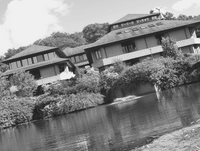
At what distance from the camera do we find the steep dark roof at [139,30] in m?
43.2

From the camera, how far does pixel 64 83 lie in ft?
113

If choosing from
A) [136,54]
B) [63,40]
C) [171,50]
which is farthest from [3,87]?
[63,40]

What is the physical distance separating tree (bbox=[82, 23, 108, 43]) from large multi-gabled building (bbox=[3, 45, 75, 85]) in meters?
49.2

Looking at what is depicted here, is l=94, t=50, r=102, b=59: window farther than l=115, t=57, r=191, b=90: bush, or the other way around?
l=94, t=50, r=102, b=59: window

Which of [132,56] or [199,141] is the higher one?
[132,56]

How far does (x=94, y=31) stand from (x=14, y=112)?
69.5m

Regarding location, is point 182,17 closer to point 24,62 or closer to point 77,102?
point 24,62

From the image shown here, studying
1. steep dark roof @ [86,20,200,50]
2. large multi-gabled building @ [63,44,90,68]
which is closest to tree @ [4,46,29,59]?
large multi-gabled building @ [63,44,90,68]

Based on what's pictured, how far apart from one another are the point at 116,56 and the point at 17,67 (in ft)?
54.8

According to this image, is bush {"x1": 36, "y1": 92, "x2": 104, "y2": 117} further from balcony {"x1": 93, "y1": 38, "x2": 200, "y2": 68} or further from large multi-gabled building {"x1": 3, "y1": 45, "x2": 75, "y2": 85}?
large multi-gabled building {"x1": 3, "y1": 45, "x2": 75, "y2": 85}

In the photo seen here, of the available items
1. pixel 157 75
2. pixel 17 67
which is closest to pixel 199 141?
pixel 157 75

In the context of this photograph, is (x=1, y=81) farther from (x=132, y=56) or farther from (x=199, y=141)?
(x=199, y=141)

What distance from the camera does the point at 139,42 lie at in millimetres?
44281

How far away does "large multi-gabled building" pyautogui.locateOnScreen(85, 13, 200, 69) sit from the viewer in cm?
4338
